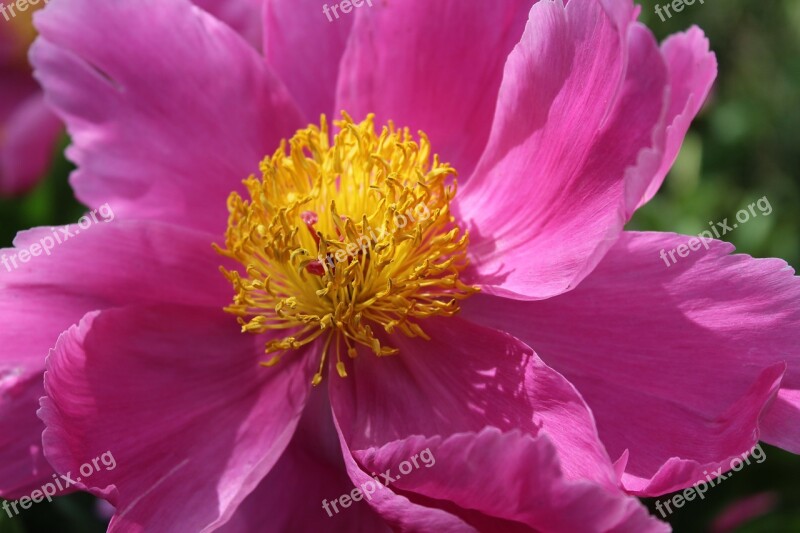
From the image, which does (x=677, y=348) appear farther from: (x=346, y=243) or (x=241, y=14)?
(x=241, y=14)

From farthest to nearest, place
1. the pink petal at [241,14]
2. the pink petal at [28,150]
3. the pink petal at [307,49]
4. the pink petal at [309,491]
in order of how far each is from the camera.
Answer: the pink petal at [28,150] < the pink petal at [241,14] < the pink petal at [307,49] < the pink petal at [309,491]

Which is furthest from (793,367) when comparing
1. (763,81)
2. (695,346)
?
(763,81)

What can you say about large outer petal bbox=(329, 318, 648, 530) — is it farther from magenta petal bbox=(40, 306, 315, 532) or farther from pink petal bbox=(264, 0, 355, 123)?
pink petal bbox=(264, 0, 355, 123)

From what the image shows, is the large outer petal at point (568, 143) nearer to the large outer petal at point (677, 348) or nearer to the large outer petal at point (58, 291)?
the large outer petal at point (677, 348)

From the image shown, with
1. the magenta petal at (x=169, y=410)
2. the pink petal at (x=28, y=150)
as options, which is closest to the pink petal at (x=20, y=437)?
the magenta petal at (x=169, y=410)

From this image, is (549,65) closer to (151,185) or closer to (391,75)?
(391,75)
